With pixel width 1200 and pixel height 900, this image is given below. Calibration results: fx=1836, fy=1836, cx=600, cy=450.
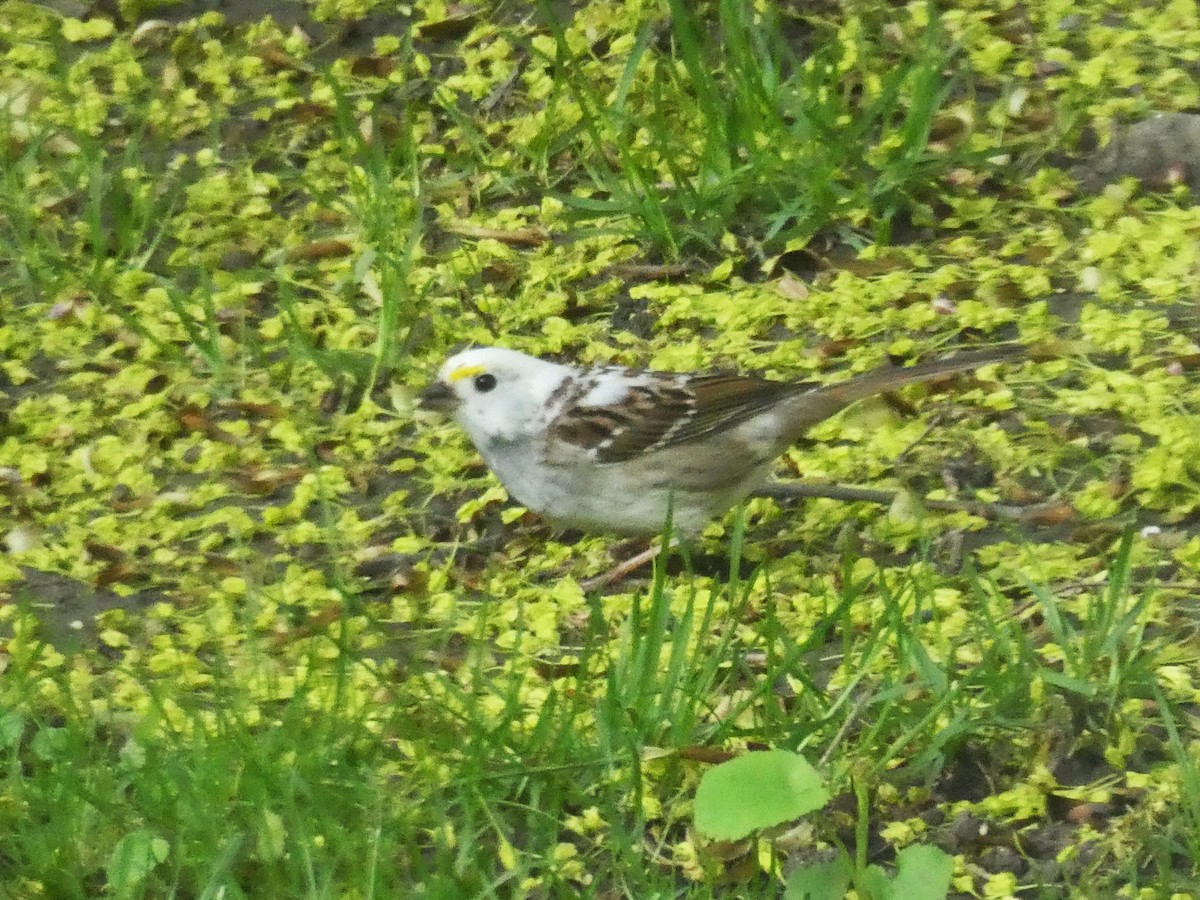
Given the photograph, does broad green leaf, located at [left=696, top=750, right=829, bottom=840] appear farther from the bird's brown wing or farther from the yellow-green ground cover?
the bird's brown wing

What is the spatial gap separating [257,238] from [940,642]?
276 cm

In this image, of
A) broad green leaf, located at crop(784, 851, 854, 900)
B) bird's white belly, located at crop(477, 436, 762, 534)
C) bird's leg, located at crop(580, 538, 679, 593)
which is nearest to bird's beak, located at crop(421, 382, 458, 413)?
bird's white belly, located at crop(477, 436, 762, 534)

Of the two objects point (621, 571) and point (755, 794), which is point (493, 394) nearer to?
point (621, 571)

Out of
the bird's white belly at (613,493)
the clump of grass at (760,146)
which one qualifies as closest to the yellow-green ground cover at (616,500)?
the clump of grass at (760,146)

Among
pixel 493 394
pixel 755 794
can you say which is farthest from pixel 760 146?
pixel 755 794

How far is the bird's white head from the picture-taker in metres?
4.38

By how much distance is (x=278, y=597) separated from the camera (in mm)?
4297

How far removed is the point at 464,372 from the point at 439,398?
88 mm

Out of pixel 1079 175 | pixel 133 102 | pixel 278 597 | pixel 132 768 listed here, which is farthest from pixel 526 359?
pixel 133 102

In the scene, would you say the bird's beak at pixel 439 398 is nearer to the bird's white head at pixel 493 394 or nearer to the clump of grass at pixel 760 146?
the bird's white head at pixel 493 394

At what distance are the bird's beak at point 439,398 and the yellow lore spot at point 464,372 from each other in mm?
24

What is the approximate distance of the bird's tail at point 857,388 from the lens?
4324mm

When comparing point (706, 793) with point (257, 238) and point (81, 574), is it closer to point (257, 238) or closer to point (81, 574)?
point (81, 574)

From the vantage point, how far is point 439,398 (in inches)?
174
